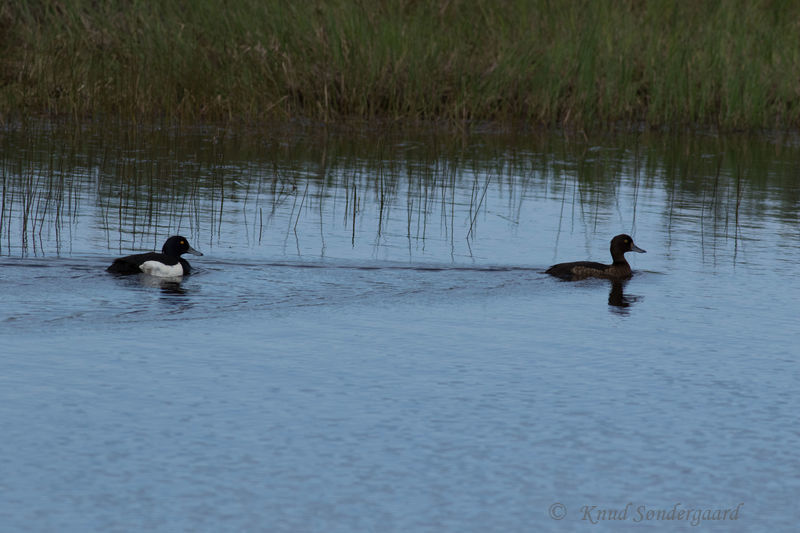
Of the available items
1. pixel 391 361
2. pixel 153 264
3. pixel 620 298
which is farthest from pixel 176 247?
pixel 620 298

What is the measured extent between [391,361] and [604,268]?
4335 mm

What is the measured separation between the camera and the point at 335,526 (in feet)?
18.9

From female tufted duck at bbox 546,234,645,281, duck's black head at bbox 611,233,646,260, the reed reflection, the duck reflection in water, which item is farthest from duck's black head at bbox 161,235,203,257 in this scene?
duck's black head at bbox 611,233,646,260

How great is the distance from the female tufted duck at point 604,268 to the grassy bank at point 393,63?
10.6 m

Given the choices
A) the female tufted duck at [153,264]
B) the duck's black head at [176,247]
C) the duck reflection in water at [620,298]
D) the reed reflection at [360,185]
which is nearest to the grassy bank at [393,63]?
the reed reflection at [360,185]

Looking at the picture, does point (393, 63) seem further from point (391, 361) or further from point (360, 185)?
point (391, 361)

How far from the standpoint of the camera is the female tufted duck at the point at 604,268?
12.0 m

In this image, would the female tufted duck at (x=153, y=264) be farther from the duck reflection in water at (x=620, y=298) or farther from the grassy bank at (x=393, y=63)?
the grassy bank at (x=393, y=63)

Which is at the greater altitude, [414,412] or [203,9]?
[203,9]

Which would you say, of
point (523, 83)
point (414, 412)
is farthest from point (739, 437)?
point (523, 83)

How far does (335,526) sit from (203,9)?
62.5ft

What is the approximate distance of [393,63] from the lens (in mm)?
22859

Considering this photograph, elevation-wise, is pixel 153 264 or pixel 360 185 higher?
pixel 360 185

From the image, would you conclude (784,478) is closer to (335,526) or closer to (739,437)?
(739,437)
